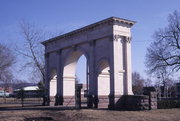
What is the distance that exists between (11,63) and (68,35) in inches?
751

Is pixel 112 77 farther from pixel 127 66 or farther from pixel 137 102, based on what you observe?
pixel 137 102

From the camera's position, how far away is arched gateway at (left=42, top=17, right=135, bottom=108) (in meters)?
25.8

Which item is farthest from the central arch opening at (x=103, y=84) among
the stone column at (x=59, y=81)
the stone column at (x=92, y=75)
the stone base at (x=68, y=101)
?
the stone column at (x=59, y=81)

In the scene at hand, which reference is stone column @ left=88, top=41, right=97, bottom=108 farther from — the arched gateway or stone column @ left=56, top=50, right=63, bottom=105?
stone column @ left=56, top=50, right=63, bottom=105

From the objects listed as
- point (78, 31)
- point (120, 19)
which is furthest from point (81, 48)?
point (120, 19)

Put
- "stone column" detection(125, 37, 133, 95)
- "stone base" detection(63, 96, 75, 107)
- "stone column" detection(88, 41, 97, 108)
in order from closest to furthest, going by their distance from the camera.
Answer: "stone column" detection(125, 37, 133, 95), "stone column" detection(88, 41, 97, 108), "stone base" detection(63, 96, 75, 107)

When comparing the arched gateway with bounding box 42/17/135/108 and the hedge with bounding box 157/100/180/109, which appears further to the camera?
the arched gateway with bounding box 42/17/135/108

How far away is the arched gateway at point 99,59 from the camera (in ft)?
84.6

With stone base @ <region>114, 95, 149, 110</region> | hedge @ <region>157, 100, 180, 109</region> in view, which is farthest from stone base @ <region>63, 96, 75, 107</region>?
hedge @ <region>157, 100, 180, 109</region>

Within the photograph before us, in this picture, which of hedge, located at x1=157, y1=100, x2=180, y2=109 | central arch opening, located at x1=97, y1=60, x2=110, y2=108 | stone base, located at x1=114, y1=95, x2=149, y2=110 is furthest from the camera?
central arch opening, located at x1=97, y1=60, x2=110, y2=108

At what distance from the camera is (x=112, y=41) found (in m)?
25.8

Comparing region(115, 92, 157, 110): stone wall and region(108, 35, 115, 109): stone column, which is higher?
region(108, 35, 115, 109): stone column

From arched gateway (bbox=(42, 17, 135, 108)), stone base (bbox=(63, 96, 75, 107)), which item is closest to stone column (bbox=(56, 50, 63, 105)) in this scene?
arched gateway (bbox=(42, 17, 135, 108))

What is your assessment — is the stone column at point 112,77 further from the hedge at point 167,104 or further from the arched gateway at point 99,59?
the hedge at point 167,104
